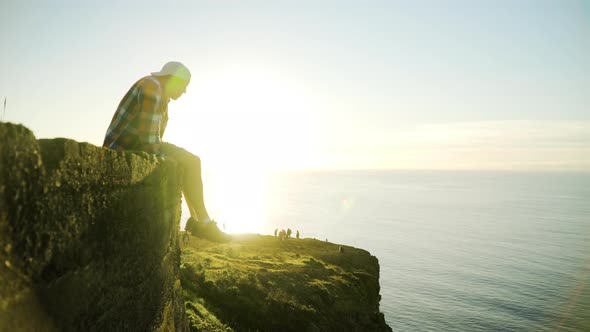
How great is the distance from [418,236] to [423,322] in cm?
9011

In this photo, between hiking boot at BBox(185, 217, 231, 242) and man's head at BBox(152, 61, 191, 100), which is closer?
man's head at BBox(152, 61, 191, 100)

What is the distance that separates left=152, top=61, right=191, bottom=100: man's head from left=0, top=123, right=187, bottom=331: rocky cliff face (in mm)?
1188

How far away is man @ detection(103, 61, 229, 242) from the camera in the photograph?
3869mm

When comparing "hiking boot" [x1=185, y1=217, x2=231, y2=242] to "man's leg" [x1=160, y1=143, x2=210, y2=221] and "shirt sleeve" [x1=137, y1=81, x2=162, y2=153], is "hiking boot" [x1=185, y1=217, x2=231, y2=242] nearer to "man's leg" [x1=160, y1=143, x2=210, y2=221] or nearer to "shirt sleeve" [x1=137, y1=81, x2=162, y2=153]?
"man's leg" [x1=160, y1=143, x2=210, y2=221]

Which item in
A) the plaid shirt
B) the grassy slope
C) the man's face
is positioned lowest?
the grassy slope

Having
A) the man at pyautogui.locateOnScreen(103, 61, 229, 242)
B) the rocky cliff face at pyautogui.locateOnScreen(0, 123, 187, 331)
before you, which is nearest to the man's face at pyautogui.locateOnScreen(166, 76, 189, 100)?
the man at pyautogui.locateOnScreen(103, 61, 229, 242)

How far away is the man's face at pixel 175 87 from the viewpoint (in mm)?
4375

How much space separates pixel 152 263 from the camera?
355cm

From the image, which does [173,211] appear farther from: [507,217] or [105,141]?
[507,217]

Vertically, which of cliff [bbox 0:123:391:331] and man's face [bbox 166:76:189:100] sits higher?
man's face [bbox 166:76:189:100]

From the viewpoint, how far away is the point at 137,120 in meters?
3.90

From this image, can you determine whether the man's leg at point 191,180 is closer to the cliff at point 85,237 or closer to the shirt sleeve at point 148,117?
the cliff at point 85,237

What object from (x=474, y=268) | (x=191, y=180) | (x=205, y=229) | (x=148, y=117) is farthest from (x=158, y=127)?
(x=474, y=268)

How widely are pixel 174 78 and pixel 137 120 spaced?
0.80 meters
